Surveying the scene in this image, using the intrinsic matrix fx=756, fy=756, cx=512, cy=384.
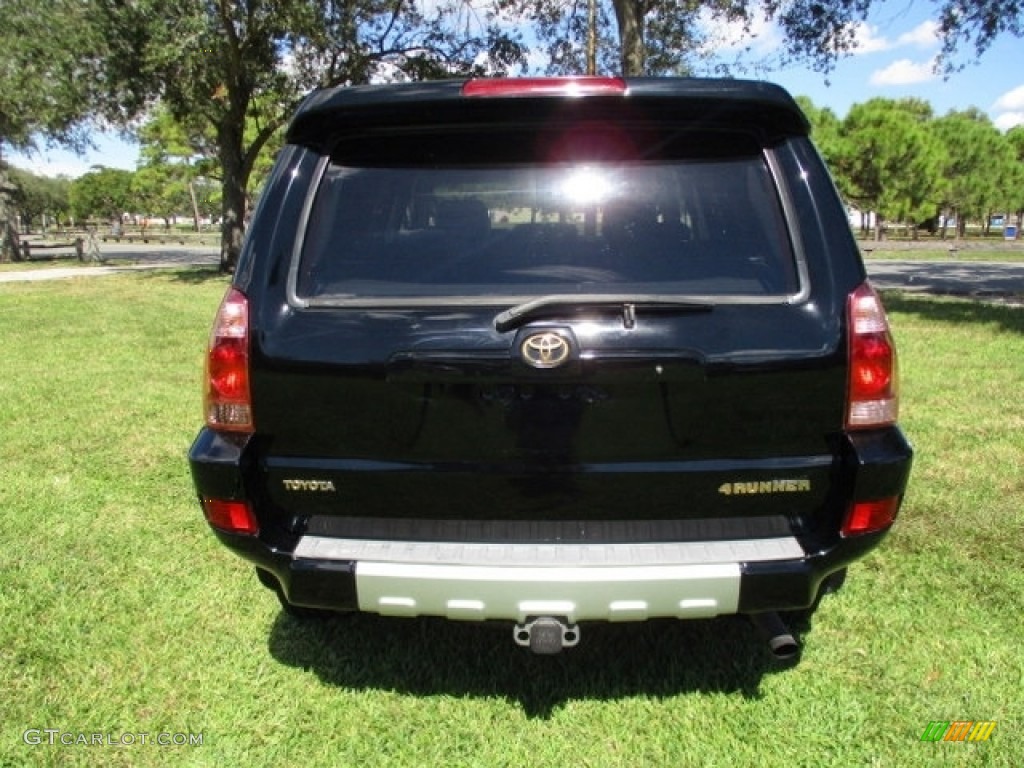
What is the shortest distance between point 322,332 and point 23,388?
6.03m

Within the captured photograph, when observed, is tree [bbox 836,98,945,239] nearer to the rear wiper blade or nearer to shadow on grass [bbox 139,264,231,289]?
shadow on grass [bbox 139,264,231,289]

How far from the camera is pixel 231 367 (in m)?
2.12

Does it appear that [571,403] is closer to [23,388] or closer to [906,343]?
[23,388]

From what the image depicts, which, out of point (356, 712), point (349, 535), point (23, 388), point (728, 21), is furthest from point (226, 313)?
point (728, 21)

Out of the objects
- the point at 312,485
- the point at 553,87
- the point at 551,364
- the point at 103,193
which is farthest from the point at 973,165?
the point at 103,193

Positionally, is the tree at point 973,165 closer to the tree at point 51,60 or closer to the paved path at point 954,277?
the paved path at point 954,277

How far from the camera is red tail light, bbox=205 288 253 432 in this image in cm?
210

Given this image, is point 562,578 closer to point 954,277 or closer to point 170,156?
point 954,277

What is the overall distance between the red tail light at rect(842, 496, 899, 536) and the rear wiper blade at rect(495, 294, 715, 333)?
0.70 m

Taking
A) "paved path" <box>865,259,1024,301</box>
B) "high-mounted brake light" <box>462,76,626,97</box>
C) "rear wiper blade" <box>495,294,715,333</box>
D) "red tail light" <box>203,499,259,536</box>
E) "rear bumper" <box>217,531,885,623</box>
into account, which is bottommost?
"paved path" <box>865,259,1024,301</box>

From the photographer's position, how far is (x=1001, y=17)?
12.8 m

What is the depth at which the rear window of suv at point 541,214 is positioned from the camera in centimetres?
212

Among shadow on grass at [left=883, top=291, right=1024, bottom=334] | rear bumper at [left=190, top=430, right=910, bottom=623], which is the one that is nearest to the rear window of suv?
rear bumper at [left=190, top=430, right=910, bottom=623]

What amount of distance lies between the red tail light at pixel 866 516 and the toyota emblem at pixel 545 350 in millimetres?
919
